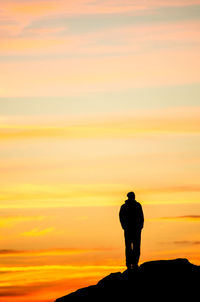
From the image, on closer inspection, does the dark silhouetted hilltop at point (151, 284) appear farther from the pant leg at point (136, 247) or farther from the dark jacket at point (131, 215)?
the dark jacket at point (131, 215)

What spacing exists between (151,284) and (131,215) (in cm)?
373

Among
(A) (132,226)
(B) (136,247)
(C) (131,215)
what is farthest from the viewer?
(B) (136,247)

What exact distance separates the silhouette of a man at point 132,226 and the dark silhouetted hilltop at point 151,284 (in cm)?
75

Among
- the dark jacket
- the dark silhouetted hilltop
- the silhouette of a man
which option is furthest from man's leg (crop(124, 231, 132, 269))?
the dark silhouetted hilltop

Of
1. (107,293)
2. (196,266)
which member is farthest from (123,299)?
(196,266)

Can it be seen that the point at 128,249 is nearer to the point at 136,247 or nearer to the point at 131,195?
the point at 136,247

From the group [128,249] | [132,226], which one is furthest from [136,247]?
[132,226]

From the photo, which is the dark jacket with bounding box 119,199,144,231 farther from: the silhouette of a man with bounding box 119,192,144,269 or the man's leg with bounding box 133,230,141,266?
the man's leg with bounding box 133,230,141,266

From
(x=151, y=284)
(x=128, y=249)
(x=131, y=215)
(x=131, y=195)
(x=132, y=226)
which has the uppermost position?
(x=131, y=195)

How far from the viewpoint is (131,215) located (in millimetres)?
46375

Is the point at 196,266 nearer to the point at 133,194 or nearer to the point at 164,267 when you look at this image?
the point at 164,267

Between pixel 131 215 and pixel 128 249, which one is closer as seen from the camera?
pixel 131 215

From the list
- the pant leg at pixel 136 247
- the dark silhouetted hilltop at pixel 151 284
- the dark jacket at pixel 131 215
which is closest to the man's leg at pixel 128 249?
the pant leg at pixel 136 247

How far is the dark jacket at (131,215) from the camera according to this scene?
46375mm
